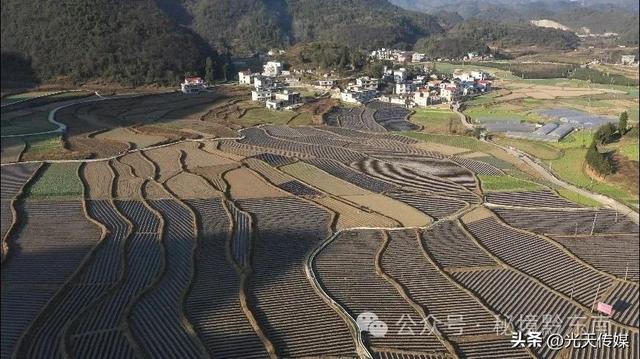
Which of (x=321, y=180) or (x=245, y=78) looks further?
(x=245, y=78)

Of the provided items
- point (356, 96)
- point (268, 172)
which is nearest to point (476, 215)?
point (268, 172)

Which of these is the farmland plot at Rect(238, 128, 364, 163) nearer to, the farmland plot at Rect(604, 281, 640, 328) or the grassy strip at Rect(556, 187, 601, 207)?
the grassy strip at Rect(556, 187, 601, 207)

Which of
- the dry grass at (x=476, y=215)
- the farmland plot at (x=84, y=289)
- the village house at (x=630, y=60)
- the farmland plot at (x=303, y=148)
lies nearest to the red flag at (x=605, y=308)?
the dry grass at (x=476, y=215)

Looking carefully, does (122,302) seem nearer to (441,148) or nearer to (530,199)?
(530,199)

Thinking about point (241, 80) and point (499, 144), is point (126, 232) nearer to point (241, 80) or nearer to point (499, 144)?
point (499, 144)

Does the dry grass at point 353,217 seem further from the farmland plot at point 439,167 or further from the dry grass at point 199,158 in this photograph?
the dry grass at point 199,158

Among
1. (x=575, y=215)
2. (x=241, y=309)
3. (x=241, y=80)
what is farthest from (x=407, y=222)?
(x=241, y=80)

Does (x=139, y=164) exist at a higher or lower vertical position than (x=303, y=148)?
higher
